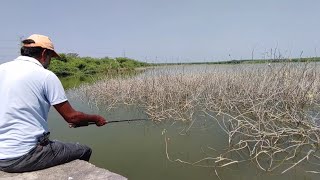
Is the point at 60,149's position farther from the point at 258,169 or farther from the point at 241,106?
the point at 241,106

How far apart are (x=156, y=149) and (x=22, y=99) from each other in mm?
3574

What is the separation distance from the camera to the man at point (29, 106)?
2311 mm

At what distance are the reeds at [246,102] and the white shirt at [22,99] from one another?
2623mm

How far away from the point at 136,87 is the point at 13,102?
7.93 metres

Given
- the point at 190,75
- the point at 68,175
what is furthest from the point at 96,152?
the point at 190,75

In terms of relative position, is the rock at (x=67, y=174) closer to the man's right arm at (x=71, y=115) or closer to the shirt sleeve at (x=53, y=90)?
the man's right arm at (x=71, y=115)

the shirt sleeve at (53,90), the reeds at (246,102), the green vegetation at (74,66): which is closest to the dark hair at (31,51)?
the shirt sleeve at (53,90)

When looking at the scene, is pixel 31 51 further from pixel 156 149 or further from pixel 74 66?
pixel 74 66

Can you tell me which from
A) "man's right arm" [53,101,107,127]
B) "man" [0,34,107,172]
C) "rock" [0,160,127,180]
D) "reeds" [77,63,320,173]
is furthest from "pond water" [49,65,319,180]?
"man" [0,34,107,172]

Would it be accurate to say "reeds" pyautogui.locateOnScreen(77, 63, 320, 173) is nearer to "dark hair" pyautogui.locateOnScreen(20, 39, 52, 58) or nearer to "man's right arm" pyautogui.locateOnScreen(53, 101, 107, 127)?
"man's right arm" pyautogui.locateOnScreen(53, 101, 107, 127)

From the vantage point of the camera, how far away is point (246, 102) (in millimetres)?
6387

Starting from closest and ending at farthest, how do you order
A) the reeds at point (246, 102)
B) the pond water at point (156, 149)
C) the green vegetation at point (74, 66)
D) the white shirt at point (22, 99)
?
the white shirt at point (22, 99), the pond water at point (156, 149), the reeds at point (246, 102), the green vegetation at point (74, 66)

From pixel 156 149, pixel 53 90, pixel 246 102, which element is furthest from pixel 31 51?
pixel 246 102

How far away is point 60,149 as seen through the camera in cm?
266
